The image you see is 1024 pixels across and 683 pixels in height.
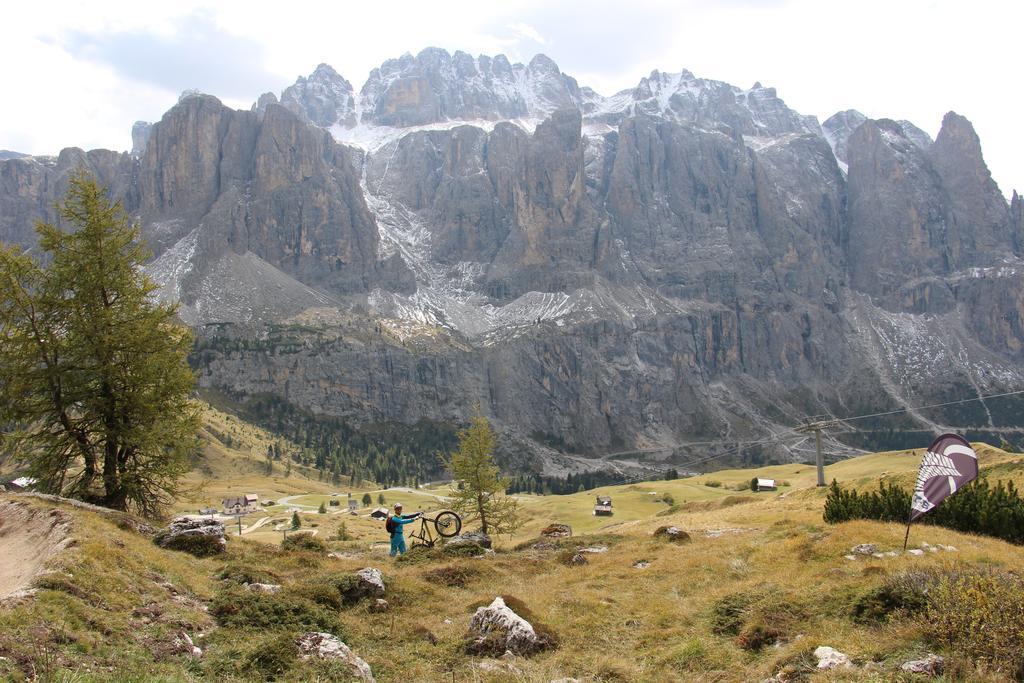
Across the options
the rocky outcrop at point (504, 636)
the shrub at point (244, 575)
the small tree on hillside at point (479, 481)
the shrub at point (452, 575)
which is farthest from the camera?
the small tree on hillside at point (479, 481)

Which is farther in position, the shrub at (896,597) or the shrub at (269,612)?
the shrub at (269,612)

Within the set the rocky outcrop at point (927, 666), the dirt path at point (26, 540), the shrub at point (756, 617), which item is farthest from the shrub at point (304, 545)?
the rocky outcrop at point (927, 666)

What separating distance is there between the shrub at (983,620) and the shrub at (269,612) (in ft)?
42.5

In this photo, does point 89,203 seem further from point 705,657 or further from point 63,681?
point 705,657

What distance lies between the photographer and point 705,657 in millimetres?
13875

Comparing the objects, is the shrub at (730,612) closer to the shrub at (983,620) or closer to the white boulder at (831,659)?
the white boulder at (831,659)

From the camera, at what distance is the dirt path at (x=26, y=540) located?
14.8 metres

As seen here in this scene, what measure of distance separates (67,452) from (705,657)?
25.0m

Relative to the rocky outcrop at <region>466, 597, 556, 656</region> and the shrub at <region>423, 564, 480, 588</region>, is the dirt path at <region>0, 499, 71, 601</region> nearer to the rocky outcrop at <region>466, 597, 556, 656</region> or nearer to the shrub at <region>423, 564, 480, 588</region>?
the rocky outcrop at <region>466, 597, 556, 656</region>

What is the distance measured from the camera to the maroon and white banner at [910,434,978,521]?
1697cm

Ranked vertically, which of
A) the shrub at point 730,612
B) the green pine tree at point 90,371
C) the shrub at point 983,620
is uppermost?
the green pine tree at point 90,371

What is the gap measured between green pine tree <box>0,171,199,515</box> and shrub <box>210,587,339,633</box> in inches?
438

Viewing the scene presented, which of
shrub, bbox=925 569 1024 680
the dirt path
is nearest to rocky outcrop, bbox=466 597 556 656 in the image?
shrub, bbox=925 569 1024 680

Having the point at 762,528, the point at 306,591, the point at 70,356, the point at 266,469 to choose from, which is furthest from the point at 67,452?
the point at 266,469
